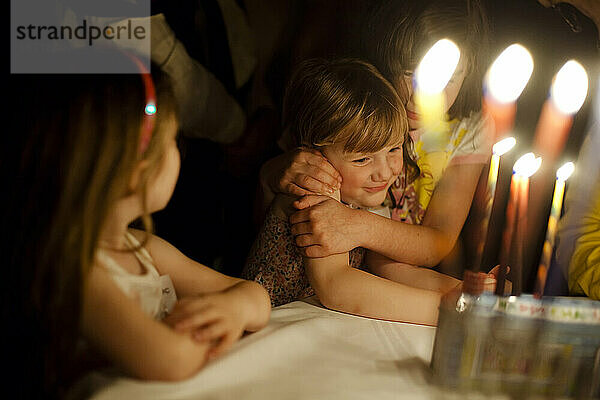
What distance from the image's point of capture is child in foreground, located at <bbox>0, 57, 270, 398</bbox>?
1.87ft

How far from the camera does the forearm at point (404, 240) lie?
0.92 meters

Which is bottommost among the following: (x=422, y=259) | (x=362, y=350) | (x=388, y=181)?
(x=362, y=350)

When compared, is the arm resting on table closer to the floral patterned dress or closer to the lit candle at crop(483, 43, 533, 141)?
the floral patterned dress

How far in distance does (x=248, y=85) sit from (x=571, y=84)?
605 millimetres

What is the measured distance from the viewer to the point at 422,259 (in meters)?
0.98

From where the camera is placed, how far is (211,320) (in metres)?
0.67

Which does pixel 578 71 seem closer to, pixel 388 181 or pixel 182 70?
pixel 388 181

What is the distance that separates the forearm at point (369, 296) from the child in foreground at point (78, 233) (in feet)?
0.99

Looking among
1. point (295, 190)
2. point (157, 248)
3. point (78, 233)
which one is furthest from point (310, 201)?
point (78, 233)

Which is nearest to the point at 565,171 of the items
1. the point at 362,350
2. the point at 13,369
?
the point at 362,350

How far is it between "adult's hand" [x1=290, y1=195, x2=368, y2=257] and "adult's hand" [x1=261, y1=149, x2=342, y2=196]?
2cm

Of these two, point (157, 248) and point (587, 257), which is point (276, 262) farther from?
point (587, 257)

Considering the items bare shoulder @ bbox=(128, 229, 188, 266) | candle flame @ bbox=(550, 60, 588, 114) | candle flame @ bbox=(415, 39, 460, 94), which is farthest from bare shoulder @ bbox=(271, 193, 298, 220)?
candle flame @ bbox=(550, 60, 588, 114)

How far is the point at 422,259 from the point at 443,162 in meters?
0.20
